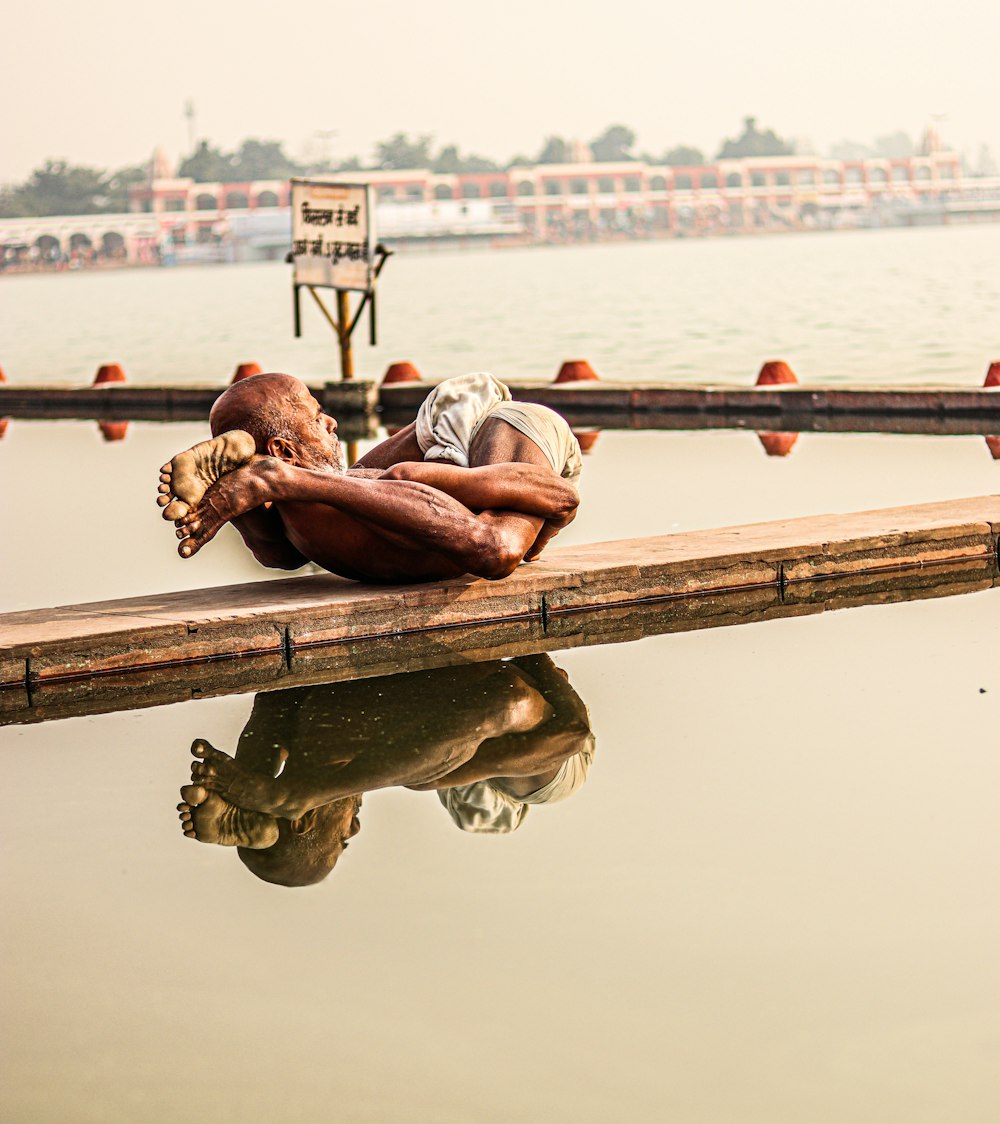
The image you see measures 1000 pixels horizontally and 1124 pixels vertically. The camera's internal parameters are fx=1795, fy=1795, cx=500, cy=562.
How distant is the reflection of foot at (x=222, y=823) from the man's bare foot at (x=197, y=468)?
3.01 ft

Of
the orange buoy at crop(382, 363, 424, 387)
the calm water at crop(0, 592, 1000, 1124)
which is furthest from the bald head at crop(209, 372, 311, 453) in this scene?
the orange buoy at crop(382, 363, 424, 387)

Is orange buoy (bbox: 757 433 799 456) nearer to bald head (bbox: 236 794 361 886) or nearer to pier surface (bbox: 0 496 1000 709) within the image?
pier surface (bbox: 0 496 1000 709)

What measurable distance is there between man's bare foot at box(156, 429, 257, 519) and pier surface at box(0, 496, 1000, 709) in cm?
53

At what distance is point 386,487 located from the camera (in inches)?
203

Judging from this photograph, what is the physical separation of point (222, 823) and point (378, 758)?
531 mm

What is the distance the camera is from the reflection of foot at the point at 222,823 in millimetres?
3820

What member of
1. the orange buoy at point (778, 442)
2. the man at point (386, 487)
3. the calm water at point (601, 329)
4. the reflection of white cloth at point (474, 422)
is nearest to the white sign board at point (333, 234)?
the orange buoy at point (778, 442)

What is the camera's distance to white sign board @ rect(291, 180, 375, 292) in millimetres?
15438

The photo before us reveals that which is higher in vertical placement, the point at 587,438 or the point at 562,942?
the point at 587,438

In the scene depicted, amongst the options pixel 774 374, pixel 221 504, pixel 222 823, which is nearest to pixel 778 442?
pixel 774 374

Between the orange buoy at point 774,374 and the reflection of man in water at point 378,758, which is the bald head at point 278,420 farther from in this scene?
the orange buoy at point 774,374

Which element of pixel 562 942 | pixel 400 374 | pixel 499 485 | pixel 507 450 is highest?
pixel 400 374

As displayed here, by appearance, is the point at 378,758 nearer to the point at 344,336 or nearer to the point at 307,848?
the point at 307,848

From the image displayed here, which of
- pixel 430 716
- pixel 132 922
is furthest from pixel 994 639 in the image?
pixel 132 922
